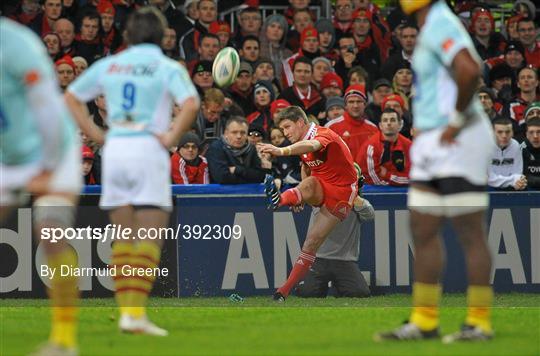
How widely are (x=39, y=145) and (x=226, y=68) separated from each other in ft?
28.3

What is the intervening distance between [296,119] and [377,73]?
5095 millimetres

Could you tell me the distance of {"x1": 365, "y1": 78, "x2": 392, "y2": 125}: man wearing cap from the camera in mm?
17320

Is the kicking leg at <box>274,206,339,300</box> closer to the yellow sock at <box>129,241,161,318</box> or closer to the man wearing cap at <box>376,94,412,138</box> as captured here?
the man wearing cap at <box>376,94,412,138</box>

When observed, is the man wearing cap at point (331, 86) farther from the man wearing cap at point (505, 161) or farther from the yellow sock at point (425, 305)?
the yellow sock at point (425, 305)

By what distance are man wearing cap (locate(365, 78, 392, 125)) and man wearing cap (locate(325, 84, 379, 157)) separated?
84 centimetres

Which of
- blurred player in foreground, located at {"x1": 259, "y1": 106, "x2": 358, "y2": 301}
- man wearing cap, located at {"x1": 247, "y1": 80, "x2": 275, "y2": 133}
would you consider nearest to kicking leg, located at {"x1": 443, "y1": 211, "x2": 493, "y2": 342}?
blurred player in foreground, located at {"x1": 259, "y1": 106, "x2": 358, "y2": 301}

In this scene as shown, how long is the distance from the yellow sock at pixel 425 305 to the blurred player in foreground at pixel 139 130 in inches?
78.0

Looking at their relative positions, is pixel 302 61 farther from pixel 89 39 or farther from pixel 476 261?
pixel 476 261

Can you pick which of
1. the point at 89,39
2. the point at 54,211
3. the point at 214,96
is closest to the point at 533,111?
the point at 214,96

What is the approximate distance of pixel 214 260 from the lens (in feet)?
49.4

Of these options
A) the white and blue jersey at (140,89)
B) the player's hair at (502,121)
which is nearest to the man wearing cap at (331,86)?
the player's hair at (502,121)

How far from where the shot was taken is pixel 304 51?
60.9 ft

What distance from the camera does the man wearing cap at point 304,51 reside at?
18.3m

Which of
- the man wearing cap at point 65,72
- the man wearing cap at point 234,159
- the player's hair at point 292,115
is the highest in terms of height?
the man wearing cap at point 65,72
